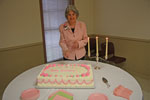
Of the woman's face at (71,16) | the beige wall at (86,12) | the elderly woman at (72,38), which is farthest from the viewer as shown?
the beige wall at (86,12)

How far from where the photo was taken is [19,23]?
9.02 feet

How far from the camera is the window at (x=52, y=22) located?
3210 millimetres

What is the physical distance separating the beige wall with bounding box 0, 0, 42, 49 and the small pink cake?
1.67m

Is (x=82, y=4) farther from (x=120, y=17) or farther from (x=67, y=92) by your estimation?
(x=67, y=92)

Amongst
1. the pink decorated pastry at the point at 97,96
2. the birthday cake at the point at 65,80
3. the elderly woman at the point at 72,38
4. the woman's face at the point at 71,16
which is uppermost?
the woman's face at the point at 71,16

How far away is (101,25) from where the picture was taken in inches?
149

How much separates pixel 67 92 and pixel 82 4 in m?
2.92

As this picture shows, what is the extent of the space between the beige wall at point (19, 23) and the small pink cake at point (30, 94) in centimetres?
167

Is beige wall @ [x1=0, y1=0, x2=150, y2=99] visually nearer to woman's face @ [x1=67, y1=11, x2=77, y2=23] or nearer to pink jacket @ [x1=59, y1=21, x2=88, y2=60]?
pink jacket @ [x1=59, y1=21, x2=88, y2=60]

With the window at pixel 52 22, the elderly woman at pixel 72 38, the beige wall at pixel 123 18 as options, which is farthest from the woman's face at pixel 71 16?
the beige wall at pixel 123 18

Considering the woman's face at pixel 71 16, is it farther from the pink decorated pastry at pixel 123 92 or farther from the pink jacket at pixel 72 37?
the pink decorated pastry at pixel 123 92

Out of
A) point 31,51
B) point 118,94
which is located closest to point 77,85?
point 118,94

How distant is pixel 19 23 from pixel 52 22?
814 millimetres

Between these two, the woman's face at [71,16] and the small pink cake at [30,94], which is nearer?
the small pink cake at [30,94]
